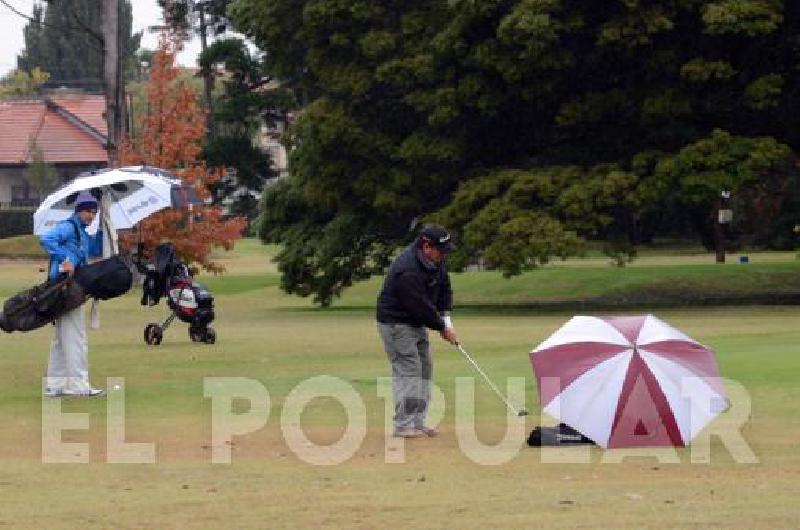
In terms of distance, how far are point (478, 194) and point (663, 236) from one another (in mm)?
47248

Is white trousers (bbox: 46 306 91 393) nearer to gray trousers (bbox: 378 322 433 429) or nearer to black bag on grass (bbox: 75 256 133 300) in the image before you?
black bag on grass (bbox: 75 256 133 300)

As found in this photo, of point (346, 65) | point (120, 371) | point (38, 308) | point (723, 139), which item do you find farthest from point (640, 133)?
point (38, 308)

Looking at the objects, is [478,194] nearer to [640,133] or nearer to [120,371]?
[640,133]

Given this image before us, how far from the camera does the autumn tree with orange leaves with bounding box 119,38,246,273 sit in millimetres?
56812

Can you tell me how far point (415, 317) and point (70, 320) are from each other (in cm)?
574

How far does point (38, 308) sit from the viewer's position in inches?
786

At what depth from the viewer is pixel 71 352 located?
20.4 metres

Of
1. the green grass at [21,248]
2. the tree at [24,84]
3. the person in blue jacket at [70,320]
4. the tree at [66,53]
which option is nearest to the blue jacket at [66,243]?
the person in blue jacket at [70,320]

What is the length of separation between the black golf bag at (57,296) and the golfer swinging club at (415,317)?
4964 millimetres

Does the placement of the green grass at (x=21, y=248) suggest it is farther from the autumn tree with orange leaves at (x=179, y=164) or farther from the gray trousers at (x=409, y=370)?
the gray trousers at (x=409, y=370)

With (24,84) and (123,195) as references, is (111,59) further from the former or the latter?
(24,84)

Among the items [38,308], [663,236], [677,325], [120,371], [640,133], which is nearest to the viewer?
[38,308]

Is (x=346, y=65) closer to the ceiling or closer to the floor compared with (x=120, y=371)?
closer to the ceiling

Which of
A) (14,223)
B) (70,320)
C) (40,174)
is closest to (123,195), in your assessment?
(70,320)
